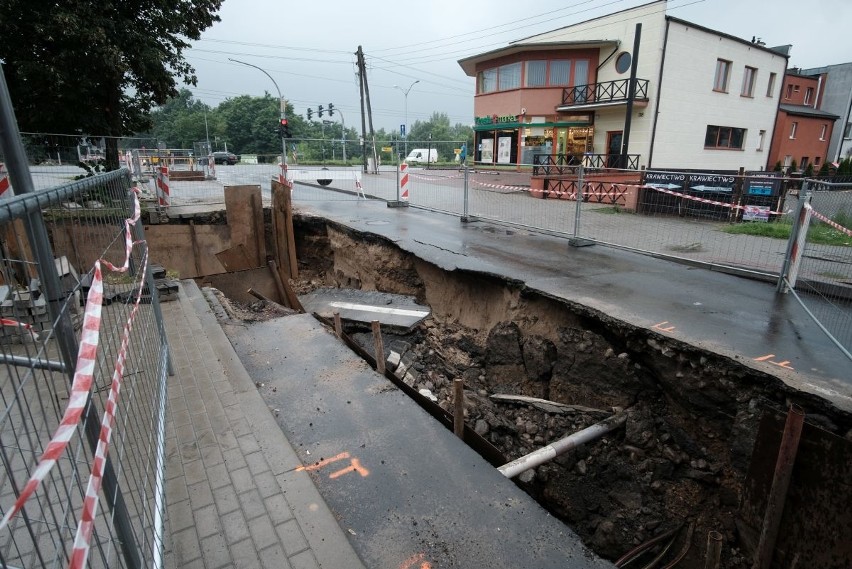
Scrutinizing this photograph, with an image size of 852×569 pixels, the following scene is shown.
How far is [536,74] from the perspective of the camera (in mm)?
25781

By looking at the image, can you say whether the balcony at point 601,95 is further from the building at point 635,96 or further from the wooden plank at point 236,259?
the wooden plank at point 236,259

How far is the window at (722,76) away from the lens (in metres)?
24.1

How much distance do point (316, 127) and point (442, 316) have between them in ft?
263

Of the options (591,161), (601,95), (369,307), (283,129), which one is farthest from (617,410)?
(601,95)

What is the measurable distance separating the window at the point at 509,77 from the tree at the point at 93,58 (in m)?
17.3

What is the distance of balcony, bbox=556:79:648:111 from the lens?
71.6ft

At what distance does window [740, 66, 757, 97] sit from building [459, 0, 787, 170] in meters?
0.06

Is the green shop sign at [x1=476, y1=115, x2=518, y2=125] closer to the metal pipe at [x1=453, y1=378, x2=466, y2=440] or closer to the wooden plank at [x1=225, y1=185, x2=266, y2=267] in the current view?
the wooden plank at [x1=225, y1=185, x2=266, y2=267]

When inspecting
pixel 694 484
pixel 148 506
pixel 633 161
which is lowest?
pixel 694 484

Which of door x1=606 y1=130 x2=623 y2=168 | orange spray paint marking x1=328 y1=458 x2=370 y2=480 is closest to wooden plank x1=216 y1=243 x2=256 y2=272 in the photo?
orange spray paint marking x1=328 y1=458 x2=370 y2=480

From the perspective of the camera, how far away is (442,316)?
819cm

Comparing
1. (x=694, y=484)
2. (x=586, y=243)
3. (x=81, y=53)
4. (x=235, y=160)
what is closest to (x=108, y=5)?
(x=81, y=53)

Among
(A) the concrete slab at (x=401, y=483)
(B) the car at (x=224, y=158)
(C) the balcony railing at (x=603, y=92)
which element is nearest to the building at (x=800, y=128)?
(C) the balcony railing at (x=603, y=92)

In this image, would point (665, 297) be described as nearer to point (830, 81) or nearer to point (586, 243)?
point (586, 243)
